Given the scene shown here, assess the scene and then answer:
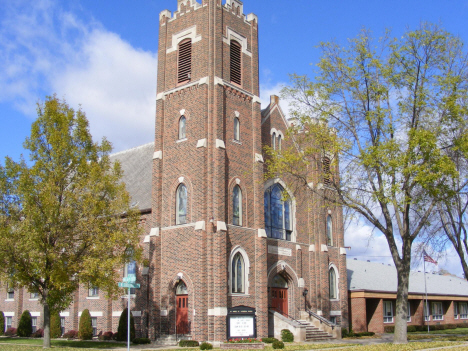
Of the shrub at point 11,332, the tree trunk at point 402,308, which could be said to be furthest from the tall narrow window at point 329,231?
the shrub at point 11,332

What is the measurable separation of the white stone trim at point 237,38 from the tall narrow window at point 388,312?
22343 millimetres

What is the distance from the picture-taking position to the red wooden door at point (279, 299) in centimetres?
A: 2970

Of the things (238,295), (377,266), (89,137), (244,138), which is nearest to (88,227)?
(89,137)

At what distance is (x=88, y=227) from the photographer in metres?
21.4

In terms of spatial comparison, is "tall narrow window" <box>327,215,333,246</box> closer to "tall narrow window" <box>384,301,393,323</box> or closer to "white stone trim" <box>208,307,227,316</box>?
"tall narrow window" <box>384,301,393,323</box>

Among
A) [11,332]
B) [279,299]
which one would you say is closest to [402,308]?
[279,299]

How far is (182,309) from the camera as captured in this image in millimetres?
25688

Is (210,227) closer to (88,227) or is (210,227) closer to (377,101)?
(88,227)

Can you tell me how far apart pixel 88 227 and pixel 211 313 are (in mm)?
7128

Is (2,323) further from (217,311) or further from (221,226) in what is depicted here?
(221,226)

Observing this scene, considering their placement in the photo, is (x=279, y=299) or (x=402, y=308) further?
(x=279, y=299)

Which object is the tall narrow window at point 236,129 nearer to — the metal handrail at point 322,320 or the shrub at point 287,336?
the shrub at point 287,336

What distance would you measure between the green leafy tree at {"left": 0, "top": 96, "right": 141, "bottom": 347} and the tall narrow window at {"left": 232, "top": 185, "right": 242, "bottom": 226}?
5.72 metres

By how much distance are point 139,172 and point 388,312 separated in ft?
71.7
